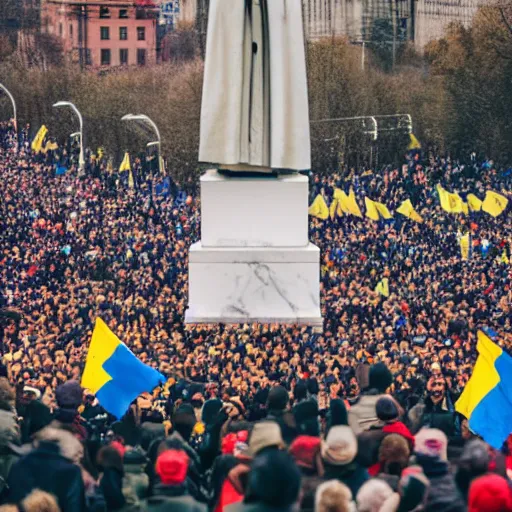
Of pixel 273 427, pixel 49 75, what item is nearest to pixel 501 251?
pixel 273 427

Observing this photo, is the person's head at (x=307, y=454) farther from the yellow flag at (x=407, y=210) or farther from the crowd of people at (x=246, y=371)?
the yellow flag at (x=407, y=210)

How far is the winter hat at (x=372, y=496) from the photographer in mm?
8695

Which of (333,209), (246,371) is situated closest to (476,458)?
(246,371)

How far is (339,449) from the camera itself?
936 centimetres

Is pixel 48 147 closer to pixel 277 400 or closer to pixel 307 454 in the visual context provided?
pixel 277 400

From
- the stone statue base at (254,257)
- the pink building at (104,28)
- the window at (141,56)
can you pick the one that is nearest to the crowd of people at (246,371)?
the stone statue base at (254,257)

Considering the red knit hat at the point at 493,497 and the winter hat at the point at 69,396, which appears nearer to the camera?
the red knit hat at the point at 493,497

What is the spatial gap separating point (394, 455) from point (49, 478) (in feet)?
5.23

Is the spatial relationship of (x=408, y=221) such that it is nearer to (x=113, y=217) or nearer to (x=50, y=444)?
(x=113, y=217)

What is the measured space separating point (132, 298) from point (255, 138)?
3.14m

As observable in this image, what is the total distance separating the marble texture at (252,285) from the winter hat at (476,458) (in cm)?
862

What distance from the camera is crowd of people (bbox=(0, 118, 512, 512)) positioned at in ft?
30.0

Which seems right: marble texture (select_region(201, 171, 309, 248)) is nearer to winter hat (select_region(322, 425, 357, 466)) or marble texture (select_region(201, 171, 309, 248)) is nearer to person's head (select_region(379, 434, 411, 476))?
person's head (select_region(379, 434, 411, 476))

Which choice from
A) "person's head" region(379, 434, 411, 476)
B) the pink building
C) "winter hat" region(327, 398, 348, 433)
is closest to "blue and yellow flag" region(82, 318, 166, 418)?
"winter hat" region(327, 398, 348, 433)
